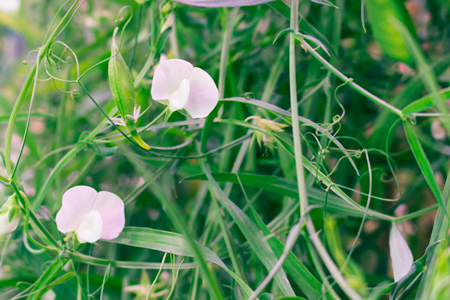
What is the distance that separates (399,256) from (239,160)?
0.16 meters

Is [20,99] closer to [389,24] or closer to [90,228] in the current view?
[90,228]

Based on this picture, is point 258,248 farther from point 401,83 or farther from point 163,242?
point 401,83

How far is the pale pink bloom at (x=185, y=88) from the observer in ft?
0.84

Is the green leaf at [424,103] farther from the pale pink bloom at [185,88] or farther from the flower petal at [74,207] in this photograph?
the flower petal at [74,207]

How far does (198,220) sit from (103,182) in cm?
19

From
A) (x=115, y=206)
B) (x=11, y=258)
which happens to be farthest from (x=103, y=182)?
(x=115, y=206)

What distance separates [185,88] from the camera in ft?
0.83

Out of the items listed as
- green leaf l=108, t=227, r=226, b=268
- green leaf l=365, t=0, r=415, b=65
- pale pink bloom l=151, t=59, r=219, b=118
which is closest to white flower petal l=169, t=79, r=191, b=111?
pale pink bloom l=151, t=59, r=219, b=118

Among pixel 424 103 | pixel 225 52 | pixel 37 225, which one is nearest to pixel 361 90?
pixel 424 103

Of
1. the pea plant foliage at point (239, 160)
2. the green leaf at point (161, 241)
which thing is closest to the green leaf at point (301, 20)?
the pea plant foliage at point (239, 160)

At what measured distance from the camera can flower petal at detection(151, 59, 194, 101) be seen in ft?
0.84

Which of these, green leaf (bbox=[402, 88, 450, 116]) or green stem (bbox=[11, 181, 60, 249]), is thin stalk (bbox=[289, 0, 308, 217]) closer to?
green leaf (bbox=[402, 88, 450, 116])

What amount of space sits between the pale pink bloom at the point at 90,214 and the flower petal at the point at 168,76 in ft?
0.29

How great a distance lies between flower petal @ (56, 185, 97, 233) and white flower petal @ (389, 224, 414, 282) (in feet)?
0.79
